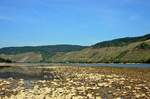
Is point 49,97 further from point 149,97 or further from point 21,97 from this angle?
point 149,97

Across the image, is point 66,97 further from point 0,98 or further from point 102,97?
point 0,98

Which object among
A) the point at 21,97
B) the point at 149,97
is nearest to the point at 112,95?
the point at 149,97

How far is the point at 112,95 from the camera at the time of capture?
2955 centimetres

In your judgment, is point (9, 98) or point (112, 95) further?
point (112, 95)

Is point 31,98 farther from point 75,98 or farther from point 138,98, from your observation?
point 138,98

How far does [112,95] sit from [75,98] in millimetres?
4168

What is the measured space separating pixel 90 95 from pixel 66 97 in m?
2.54

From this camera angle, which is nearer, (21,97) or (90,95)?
(21,97)

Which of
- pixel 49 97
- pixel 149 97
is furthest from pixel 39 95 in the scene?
pixel 149 97

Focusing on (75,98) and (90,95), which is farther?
(90,95)

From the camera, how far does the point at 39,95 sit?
28406 mm

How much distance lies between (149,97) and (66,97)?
22.5 ft

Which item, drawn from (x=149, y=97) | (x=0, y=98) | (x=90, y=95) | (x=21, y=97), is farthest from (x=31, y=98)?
(x=149, y=97)

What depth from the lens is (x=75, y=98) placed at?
2691cm
